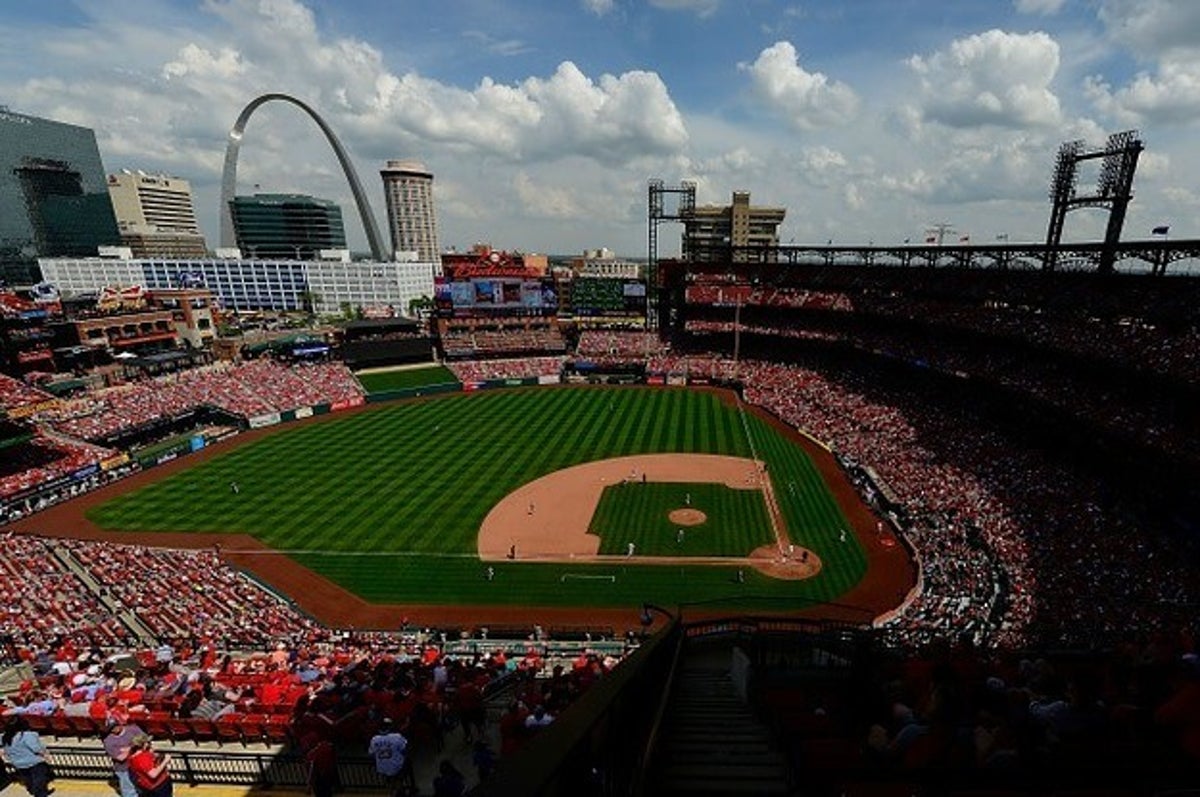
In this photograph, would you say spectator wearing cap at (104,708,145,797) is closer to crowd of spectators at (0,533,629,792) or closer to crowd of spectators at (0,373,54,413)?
crowd of spectators at (0,533,629,792)

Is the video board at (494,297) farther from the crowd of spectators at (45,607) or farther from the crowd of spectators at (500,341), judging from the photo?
the crowd of spectators at (45,607)

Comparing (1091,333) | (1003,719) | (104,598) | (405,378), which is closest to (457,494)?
(104,598)

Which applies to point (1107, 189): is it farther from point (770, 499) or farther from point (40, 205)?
point (40, 205)

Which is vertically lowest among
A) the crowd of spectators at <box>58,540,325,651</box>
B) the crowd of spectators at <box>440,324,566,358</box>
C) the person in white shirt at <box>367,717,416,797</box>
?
the crowd of spectators at <box>58,540,325,651</box>

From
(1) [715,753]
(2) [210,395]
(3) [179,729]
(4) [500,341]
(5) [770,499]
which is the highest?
(1) [715,753]

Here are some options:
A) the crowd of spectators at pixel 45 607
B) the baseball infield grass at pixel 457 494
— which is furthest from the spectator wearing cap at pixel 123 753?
the baseball infield grass at pixel 457 494

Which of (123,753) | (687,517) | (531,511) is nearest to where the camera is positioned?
(123,753)

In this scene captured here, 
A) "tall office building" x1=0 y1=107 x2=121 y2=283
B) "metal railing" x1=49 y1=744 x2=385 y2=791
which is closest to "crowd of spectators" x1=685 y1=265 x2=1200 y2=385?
"metal railing" x1=49 y1=744 x2=385 y2=791

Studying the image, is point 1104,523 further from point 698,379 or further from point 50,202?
point 50,202
